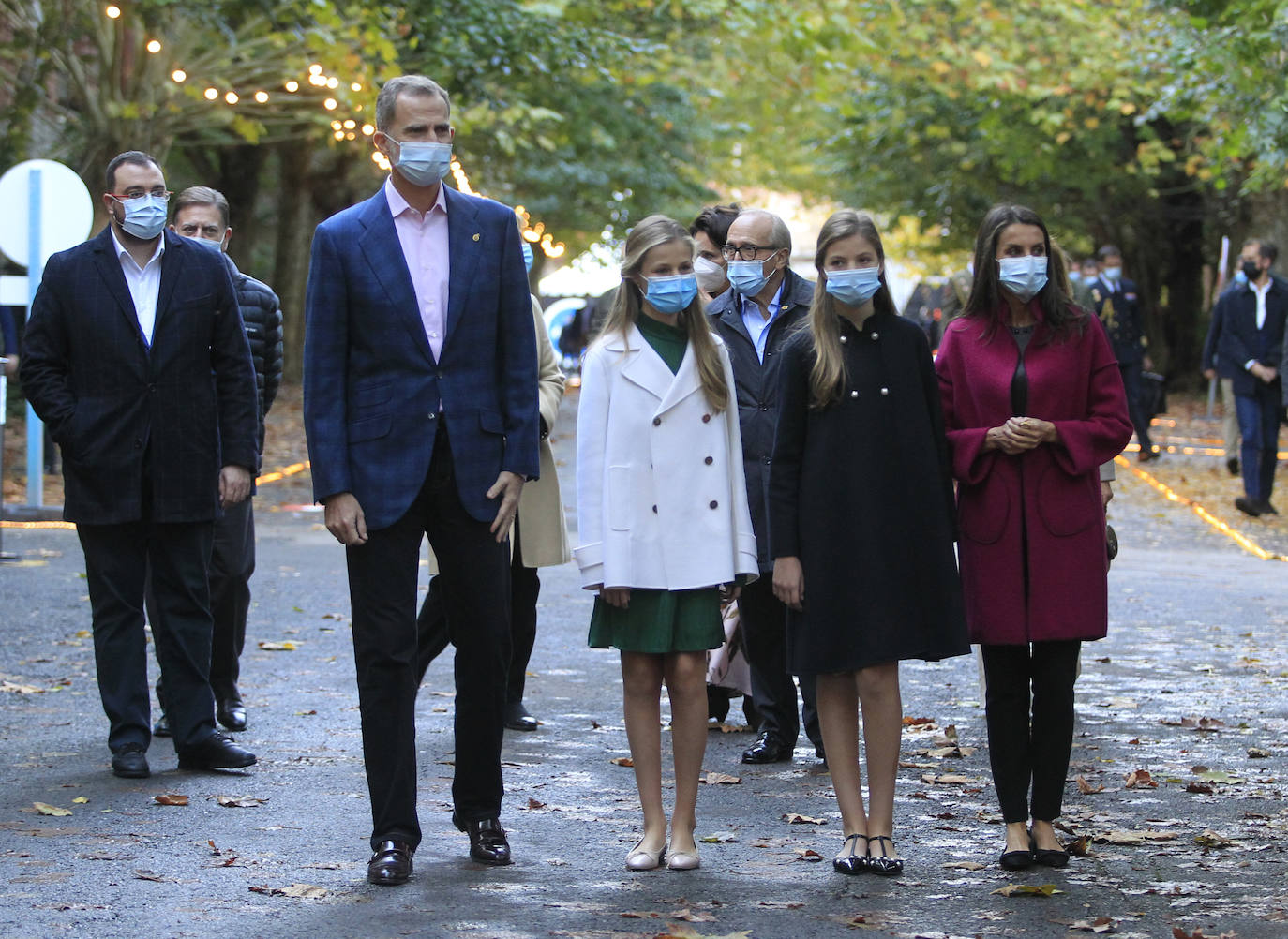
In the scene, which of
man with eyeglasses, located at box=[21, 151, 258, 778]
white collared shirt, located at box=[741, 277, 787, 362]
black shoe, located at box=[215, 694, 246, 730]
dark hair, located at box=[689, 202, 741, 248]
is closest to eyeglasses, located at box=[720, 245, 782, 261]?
white collared shirt, located at box=[741, 277, 787, 362]

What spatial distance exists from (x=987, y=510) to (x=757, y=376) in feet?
5.74

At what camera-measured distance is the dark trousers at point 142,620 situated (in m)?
6.99

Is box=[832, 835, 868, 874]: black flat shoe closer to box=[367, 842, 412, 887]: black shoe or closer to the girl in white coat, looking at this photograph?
the girl in white coat

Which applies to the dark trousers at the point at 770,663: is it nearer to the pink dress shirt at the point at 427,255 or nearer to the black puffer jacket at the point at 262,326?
the black puffer jacket at the point at 262,326

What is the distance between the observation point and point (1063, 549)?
5.76 metres

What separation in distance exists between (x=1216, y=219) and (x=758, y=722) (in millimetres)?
31075

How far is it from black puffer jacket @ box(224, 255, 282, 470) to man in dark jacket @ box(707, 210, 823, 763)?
2013mm

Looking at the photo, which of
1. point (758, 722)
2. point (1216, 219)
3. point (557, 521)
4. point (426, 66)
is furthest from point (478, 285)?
point (1216, 219)

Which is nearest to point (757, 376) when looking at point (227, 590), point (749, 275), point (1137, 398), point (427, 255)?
point (749, 275)

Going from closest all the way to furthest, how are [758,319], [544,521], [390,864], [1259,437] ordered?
[390,864] → [758,319] → [544,521] → [1259,437]

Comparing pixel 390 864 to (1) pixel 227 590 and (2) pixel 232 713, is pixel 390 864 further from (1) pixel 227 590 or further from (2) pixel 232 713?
(1) pixel 227 590

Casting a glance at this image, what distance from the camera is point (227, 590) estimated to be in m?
8.06

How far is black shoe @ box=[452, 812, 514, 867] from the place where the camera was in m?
5.62

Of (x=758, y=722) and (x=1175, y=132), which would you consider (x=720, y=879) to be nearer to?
(x=758, y=722)
